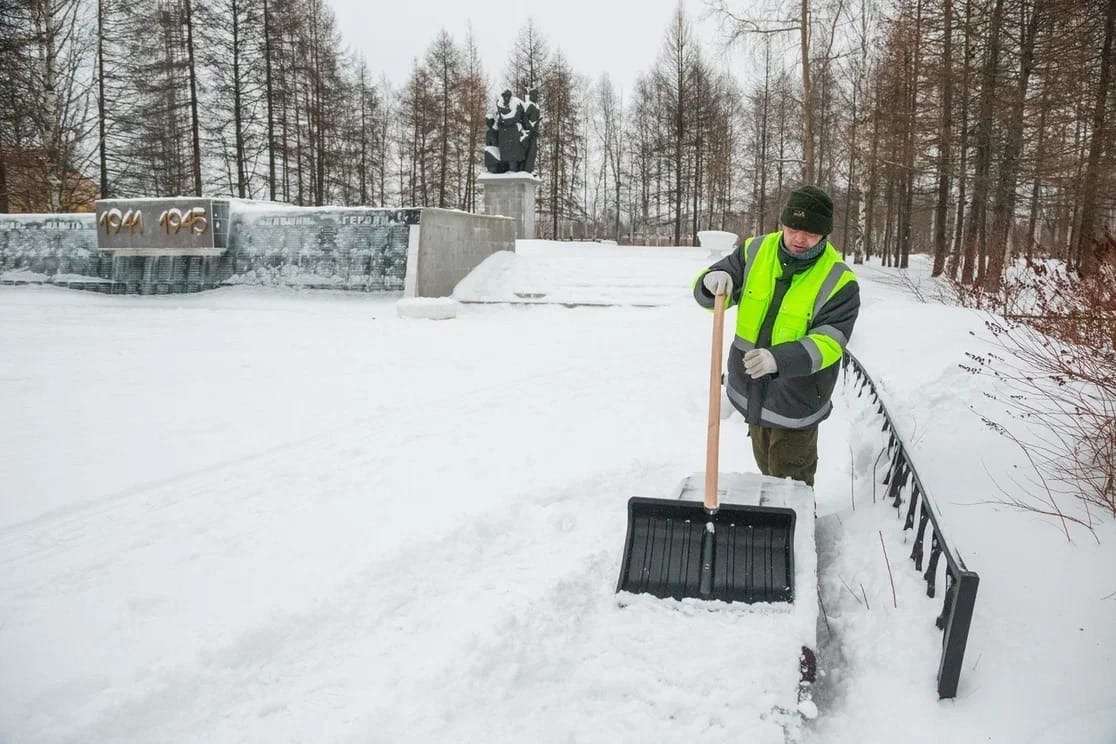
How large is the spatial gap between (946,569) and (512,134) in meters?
18.8

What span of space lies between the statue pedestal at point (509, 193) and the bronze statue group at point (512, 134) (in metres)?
0.34

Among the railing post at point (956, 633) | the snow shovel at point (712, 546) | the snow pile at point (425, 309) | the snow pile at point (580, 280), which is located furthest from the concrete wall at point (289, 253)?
the railing post at point (956, 633)

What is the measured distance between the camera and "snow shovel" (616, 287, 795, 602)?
9.07 ft

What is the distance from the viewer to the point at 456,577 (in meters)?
3.06

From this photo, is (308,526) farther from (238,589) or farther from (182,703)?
(182,703)

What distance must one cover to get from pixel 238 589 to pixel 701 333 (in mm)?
7900

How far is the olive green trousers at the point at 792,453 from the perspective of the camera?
339 cm

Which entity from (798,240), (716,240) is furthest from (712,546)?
(716,240)

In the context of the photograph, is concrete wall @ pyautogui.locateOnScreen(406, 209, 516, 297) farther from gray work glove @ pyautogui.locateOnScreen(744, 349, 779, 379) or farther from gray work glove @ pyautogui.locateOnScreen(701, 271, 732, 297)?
gray work glove @ pyautogui.locateOnScreen(744, 349, 779, 379)

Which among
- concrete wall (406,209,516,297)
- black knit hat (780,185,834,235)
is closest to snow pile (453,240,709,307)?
concrete wall (406,209,516,297)

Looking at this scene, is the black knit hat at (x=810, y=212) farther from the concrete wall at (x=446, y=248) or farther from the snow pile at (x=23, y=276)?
the snow pile at (x=23, y=276)

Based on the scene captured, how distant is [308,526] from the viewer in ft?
11.6

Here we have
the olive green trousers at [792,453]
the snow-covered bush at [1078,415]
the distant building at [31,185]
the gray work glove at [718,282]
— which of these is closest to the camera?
the snow-covered bush at [1078,415]

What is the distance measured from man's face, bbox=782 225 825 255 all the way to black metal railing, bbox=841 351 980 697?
1111 mm
